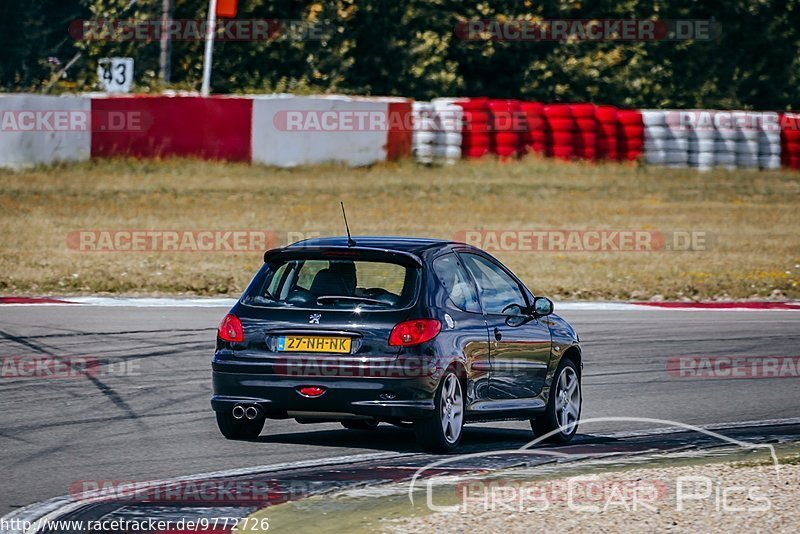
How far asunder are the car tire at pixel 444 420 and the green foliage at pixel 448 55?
24.3m

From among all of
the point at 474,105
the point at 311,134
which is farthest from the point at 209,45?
the point at 474,105

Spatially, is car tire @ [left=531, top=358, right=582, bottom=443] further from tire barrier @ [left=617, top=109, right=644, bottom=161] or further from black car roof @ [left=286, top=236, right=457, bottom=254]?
tire barrier @ [left=617, top=109, right=644, bottom=161]

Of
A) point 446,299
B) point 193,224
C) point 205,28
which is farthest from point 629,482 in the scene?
point 205,28

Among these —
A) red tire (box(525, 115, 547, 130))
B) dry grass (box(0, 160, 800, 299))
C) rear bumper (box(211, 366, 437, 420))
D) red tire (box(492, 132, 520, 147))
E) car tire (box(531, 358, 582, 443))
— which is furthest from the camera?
red tire (box(525, 115, 547, 130))

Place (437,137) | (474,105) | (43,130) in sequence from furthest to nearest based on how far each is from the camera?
1. (437,137)
2. (474,105)
3. (43,130)

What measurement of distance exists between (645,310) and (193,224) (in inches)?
393

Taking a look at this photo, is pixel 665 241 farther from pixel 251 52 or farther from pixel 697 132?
pixel 251 52

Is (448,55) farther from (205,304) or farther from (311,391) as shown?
(311,391)

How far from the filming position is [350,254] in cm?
911

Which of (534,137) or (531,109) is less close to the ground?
(531,109)

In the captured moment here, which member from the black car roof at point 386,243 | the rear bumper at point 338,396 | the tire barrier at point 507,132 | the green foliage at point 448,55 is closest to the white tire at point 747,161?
the tire barrier at point 507,132

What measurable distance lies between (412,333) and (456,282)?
0.80 m

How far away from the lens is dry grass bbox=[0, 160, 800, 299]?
66.1ft

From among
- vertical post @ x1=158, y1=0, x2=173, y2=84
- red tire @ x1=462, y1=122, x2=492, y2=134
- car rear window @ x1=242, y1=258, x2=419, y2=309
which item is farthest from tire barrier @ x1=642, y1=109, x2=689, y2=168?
car rear window @ x1=242, y1=258, x2=419, y2=309
